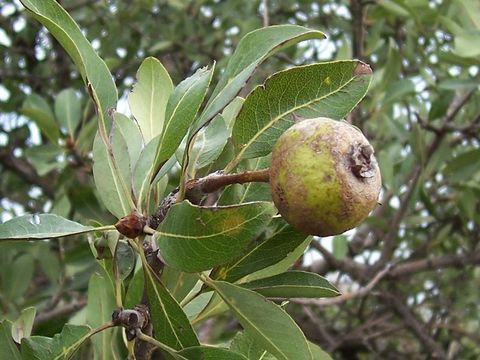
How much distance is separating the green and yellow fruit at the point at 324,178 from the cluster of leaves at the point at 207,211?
0.09 feet

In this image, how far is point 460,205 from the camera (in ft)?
6.93

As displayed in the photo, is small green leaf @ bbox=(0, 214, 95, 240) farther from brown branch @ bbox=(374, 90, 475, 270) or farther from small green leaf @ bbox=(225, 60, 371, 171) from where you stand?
brown branch @ bbox=(374, 90, 475, 270)

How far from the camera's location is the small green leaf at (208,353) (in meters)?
0.73

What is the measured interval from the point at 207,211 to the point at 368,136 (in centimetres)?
194

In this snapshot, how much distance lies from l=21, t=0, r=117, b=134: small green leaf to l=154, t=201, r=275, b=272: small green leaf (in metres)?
0.20

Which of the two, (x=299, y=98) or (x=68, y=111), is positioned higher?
(x=299, y=98)

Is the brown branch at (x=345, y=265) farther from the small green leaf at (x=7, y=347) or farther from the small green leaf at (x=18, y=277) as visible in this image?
the small green leaf at (x=7, y=347)

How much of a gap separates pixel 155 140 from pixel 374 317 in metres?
1.75

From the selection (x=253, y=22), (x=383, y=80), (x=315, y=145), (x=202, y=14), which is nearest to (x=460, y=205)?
(x=383, y=80)

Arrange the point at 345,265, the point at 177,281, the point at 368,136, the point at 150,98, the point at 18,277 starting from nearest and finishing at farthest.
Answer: the point at 177,281 < the point at 150,98 < the point at 18,277 < the point at 345,265 < the point at 368,136

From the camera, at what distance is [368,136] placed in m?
2.52

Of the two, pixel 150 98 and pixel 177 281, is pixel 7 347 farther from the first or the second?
pixel 150 98

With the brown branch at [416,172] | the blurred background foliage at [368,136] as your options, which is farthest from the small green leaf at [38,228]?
the brown branch at [416,172]

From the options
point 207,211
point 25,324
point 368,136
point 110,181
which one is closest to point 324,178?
point 207,211
